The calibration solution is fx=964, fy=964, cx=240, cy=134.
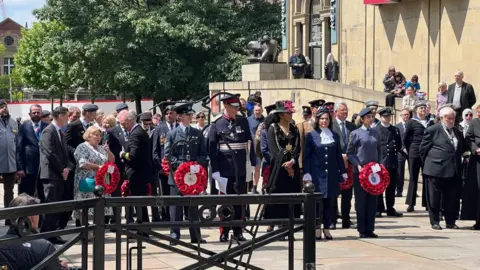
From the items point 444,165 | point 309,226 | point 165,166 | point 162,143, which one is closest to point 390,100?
point 444,165

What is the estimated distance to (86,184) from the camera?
12.0m

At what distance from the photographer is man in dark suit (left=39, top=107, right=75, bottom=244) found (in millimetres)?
12305

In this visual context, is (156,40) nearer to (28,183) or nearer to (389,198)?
(389,198)

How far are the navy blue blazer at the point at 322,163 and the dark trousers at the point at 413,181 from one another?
143 inches

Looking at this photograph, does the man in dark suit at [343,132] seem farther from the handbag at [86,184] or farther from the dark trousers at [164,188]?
the handbag at [86,184]

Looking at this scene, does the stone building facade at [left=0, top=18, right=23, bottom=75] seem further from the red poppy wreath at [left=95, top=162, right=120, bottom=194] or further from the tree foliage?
the red poppy wreath at [left=95, top=162, right=120, bottom=194]

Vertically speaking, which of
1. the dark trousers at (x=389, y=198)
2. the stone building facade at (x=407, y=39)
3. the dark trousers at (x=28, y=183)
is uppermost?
the stone building facade at (x=407, y=39)

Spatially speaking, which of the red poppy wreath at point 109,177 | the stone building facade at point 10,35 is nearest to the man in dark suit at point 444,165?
the red poppy wreath at point 109,177

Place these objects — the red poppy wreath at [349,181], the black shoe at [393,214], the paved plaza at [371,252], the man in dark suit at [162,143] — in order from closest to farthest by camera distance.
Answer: the paved plaza at [371,252] < the red poppy wreath at [349,181] < the man in dark suit at [162,143] < the black shoe at [393,214]

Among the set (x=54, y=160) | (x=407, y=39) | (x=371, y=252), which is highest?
(x=407, y=39)

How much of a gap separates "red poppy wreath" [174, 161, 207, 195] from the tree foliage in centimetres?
3031

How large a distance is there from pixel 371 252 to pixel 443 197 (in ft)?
9.46

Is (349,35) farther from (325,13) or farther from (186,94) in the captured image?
(186,94)

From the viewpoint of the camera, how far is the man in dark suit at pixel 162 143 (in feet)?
45.9
